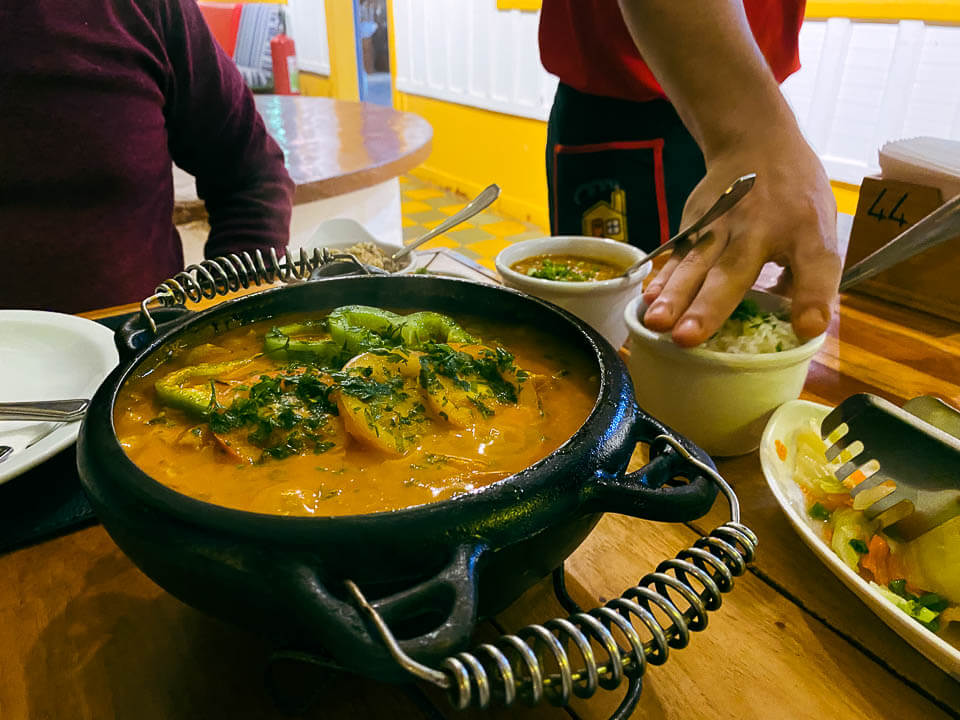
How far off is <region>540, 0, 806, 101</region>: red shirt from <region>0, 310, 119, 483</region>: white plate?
1.54 metres

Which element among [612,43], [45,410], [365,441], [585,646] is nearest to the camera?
[585,646]

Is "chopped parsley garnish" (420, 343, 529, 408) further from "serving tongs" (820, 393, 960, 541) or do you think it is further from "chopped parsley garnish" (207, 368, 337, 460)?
"serving tongs" (820, 393, 960, 541)

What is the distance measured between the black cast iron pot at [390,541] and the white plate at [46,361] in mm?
459

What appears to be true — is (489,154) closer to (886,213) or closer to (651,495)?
(886,213)

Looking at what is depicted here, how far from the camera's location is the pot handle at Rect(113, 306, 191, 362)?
0.86 meters

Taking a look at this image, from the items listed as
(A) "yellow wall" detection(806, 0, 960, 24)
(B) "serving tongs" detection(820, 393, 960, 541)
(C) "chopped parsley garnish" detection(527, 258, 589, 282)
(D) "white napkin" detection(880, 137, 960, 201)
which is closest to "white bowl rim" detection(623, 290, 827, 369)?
(B) "serving tongs" detection(820, 393, 960, 541)

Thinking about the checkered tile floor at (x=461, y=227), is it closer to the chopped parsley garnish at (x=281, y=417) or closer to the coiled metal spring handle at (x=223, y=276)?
the coiled metal spring handle at (x=223, y=276)

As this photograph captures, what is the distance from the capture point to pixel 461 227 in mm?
6035

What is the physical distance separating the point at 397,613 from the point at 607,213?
6.08ft

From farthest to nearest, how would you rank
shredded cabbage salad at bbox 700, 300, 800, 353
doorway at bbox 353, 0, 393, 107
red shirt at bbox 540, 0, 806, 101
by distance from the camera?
doorway at bbox 353, 0, 393, 107 → red shirt at bbox 540, 0, 806, 101 → shredded cabbage salad at bbox 700, 300, 800, 353

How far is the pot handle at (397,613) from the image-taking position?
18.0 inches

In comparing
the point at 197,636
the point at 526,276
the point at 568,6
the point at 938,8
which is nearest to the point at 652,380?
the point at 526,276

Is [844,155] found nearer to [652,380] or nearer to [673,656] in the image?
[652,380]

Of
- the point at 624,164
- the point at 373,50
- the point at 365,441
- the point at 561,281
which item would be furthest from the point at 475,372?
the point at 373,50
